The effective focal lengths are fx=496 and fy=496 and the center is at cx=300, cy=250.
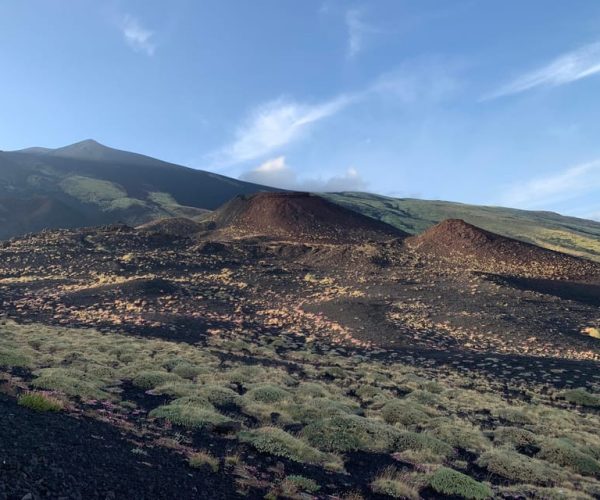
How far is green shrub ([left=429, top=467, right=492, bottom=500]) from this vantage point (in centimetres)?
1150

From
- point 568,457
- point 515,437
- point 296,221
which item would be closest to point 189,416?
point 515,437

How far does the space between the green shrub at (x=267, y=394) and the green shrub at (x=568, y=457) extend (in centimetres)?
865

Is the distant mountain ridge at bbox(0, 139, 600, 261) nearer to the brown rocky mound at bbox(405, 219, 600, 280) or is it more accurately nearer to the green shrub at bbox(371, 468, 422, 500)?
the brown rocky mound at bbox(405, 219, 600, 280)

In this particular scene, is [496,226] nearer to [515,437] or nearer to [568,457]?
[515,437]

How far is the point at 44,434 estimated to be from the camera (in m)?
9.63

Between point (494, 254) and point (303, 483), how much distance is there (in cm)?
5838

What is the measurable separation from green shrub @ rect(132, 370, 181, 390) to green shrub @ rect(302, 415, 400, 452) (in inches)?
250

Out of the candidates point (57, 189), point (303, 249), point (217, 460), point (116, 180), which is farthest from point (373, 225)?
point (116, 180)

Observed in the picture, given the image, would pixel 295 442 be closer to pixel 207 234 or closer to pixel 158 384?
pixel 158 384

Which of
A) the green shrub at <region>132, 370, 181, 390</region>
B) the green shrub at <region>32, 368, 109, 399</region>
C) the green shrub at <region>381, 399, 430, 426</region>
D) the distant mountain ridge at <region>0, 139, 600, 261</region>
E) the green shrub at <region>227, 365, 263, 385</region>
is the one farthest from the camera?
the distant mountain ridge at <region>0, 139, 600, 261</region>

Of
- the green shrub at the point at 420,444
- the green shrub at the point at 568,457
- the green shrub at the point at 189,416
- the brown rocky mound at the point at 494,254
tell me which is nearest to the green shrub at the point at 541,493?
the green shrub at the point at 420,444

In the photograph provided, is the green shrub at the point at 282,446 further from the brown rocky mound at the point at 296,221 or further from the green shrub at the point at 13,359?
the brown rocky mound at the point at 296,221

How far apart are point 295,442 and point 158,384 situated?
714 centimetres

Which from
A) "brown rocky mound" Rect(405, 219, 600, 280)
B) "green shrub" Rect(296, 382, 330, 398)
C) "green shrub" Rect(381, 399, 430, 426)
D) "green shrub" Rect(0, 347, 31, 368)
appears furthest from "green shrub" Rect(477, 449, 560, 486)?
"brown rocky mound" Rect(405, 219, 600, 280)
